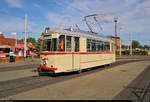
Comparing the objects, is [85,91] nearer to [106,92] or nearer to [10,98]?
[106,92]

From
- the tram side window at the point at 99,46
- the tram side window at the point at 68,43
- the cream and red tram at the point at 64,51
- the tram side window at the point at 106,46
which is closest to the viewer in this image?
the cream and red tram at the point at 64,51

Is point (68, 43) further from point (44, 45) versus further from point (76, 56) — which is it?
point (44, 45)

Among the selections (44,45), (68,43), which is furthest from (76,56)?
(44,45)

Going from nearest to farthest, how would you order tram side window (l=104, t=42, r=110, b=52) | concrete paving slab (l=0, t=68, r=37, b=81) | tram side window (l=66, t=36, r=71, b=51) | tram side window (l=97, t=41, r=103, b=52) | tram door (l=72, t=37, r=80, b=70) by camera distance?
1. concrete paving slab (l=0, t=68, r=37, b=81)
2. tram side window (l=66, t=36, r=71, b=51)
3. tram door (l=72, t=37, r=80, b=70)
4. tram side window (l=97, t=41, r=103, b=52)
5. tram side window (l=104, t=42, r=110, b=52)

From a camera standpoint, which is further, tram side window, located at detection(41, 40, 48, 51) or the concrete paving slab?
tram side window, located at detection(41, 40, 48, 51)

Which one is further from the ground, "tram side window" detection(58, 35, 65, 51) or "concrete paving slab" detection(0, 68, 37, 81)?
"tram side window" detection(58, 35, 65, 51)

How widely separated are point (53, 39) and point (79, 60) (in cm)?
296

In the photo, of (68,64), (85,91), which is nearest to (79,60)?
(68,64)

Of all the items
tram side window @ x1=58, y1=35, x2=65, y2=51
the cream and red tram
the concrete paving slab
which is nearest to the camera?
the concrete paving slab

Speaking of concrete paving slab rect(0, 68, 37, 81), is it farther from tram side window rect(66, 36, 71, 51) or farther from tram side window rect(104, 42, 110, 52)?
tram side window rect(104, 42, 110, 52)

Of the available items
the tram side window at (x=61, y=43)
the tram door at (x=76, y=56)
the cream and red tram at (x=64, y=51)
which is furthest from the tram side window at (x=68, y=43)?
the tram door at (x=76, y=56)

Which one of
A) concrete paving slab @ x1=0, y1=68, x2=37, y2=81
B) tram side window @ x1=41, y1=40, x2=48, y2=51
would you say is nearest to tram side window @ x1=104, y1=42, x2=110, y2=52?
concrete paving slab @ x1=0, y1=68, x2=37, y2=81

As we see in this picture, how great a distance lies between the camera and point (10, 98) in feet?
30.3

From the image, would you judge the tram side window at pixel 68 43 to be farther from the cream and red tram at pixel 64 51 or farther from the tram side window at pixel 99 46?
the tram side window at pixel 99 46
